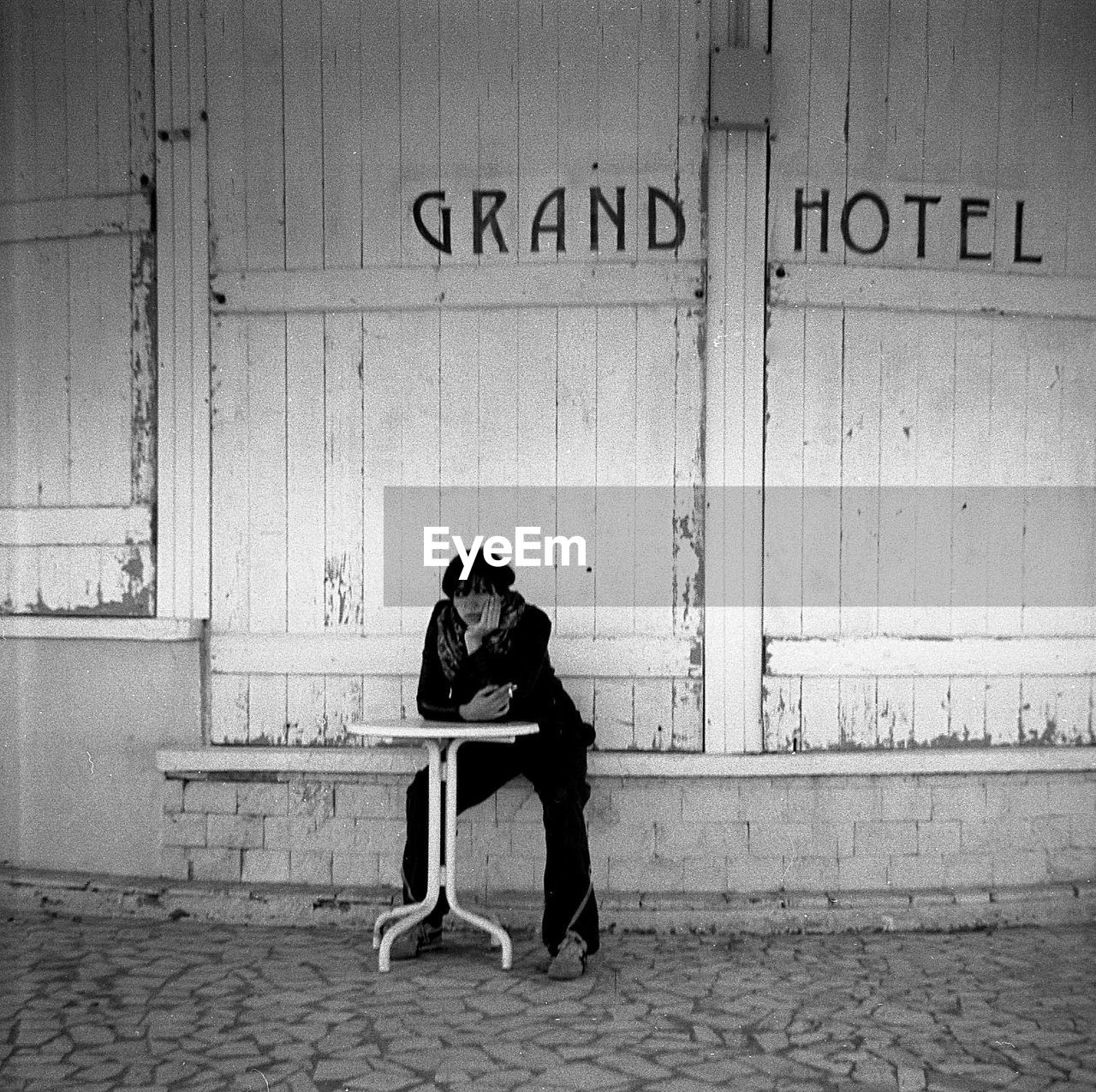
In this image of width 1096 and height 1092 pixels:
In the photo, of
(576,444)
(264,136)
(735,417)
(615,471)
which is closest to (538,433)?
(576,444)

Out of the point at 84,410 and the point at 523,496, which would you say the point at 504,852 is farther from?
the point at 84,410

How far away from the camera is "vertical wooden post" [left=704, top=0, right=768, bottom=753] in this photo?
4809 mm

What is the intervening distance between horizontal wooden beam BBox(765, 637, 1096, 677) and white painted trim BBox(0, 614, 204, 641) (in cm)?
257

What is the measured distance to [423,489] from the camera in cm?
496

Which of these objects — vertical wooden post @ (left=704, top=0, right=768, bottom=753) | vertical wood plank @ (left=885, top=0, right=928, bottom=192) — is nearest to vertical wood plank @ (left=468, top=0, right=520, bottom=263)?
vertical wooden post @ (left=704, top=0, right=768, bottom=753)

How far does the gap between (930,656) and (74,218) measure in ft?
14.1

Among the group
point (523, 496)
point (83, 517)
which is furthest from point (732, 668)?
point (83, 517)

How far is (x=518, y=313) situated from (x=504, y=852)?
230cm

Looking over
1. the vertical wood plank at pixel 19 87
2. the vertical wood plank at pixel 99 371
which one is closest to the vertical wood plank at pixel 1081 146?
the vertical wood plank at pixel 99 371

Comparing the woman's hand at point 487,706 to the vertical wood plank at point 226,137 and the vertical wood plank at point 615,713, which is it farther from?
the vertical wood plank at point 226,137

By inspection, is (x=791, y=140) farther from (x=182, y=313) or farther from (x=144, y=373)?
(x=144, y=373)

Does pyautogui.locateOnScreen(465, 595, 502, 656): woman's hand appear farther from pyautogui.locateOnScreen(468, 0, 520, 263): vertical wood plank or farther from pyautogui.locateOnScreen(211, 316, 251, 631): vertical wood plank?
pyautogui.locateOnScreen(468, 0, 520, 263): vertical wood plank

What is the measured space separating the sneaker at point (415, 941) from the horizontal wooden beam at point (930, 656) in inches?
68.7

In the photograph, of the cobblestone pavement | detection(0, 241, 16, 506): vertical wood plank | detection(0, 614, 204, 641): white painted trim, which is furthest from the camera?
detection(0, 241, 16, 506): vertical wood plank
